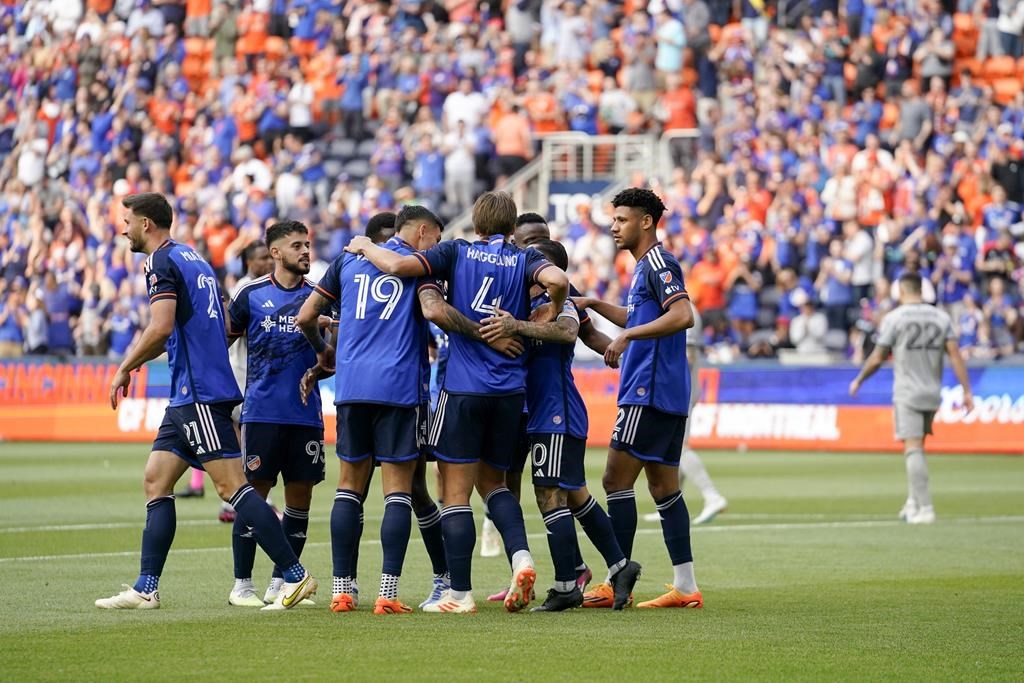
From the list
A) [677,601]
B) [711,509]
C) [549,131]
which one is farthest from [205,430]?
[549,131]

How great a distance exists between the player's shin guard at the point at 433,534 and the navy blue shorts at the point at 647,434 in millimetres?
1200

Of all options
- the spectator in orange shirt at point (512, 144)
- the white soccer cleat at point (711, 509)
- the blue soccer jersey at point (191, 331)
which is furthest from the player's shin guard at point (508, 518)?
the spectator in orange shirt at point (512, 144)

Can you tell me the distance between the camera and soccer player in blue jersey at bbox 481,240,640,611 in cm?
988

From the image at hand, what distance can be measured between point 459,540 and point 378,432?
2.49 feet

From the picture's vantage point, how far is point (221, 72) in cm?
3950

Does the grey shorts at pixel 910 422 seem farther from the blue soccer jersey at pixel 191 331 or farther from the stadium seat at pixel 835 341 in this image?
the stadium seat at pixel 835 341

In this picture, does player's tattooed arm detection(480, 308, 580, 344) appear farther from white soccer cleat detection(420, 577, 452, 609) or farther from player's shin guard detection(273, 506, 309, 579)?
player's shin guard detection(273, 506, 309, 579)

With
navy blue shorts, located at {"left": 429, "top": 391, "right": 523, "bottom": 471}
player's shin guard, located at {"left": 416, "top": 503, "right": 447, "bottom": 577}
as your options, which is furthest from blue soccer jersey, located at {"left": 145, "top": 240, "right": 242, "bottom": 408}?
player's shin guard, located at {"left": 416, "top": 503, "right": 447, "bottom": 577}

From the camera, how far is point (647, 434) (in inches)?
400

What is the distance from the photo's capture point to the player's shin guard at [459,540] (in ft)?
31.6

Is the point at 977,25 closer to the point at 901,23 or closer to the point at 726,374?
the point at 901,23

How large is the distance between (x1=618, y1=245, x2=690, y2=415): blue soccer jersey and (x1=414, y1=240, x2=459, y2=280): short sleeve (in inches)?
45.0

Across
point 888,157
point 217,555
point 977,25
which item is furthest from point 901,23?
point 217,555

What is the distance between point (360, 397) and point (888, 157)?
825 inches
